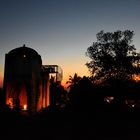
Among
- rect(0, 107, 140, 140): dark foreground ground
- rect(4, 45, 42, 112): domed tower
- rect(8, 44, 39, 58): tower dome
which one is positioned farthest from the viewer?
rect(8, 44, 39, 58): tower dome

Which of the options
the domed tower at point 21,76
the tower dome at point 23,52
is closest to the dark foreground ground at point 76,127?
the domed tower at point 21,76

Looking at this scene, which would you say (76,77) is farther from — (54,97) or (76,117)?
(76,117)

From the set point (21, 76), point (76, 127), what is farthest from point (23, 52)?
point (76, 127)

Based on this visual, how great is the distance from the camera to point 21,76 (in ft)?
125

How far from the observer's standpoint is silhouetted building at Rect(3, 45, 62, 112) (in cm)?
3822

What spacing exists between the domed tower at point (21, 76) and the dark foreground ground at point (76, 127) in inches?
317

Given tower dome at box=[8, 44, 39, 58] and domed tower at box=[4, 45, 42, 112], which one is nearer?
domed tower at box=[4, 45, 42, 112]

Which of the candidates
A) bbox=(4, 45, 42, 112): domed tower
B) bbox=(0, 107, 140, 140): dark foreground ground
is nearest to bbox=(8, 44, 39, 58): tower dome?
bbox=(4, 45, 42, 112): domed tower

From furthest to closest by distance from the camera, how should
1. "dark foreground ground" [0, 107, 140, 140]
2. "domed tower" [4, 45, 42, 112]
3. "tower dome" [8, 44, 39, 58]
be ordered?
"tower dome" [8, 44, 39, 58] < "domed tower" [4, 45, 42, 112] < "dark foreground ground" [0, 107, 140, 140]

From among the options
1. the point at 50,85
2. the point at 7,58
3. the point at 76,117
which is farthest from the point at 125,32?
the point at 76,117

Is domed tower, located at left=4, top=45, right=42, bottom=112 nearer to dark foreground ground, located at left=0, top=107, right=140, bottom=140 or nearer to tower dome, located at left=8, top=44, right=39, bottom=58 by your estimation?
tower dome, located at left=8, top=44, right=39, bottom=58

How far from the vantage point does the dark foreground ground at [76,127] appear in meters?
20.1

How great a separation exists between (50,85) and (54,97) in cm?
242

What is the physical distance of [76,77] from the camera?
1956 inches
